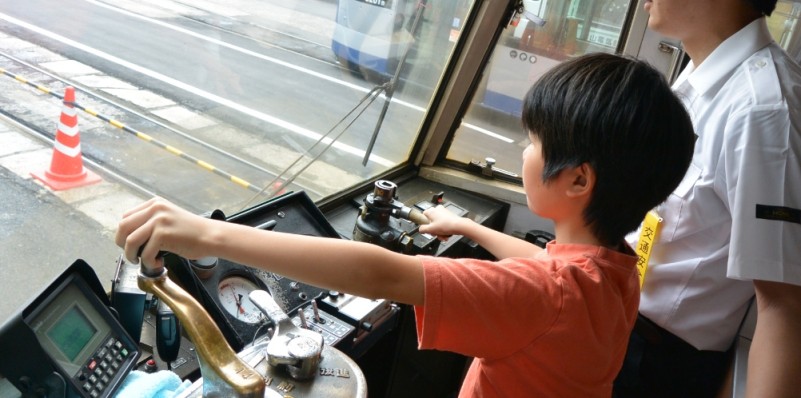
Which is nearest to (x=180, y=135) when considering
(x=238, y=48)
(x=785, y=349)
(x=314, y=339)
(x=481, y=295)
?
(x=238, y=48)

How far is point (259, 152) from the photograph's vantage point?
2055mm

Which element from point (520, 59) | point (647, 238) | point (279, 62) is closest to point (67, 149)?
point (279, 62)

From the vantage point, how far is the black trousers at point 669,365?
4.83 ft

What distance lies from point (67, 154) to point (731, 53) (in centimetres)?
159

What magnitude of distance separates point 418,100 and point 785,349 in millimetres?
1769

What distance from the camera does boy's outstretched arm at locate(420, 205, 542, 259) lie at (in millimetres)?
1278

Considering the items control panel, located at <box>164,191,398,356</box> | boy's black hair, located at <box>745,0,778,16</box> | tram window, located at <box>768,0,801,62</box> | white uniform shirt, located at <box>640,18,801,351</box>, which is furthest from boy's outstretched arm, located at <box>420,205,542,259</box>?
tram window, located at <box>768,0,801,62</box>

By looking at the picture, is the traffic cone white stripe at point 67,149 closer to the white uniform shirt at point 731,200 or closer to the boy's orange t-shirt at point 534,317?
the boy's orange t-shirt at point 534,317

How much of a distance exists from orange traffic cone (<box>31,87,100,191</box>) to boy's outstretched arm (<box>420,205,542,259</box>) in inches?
34.6

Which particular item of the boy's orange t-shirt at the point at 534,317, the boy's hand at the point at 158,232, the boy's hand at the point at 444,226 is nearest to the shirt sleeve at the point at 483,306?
the boy's orange t-shirt at the point at 534,317

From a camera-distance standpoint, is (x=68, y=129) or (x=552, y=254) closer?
(x=552, y=254)

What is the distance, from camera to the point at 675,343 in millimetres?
1471

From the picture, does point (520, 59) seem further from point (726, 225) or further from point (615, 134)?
point (615, 134)

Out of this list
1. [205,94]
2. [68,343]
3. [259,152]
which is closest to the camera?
[68,343]
